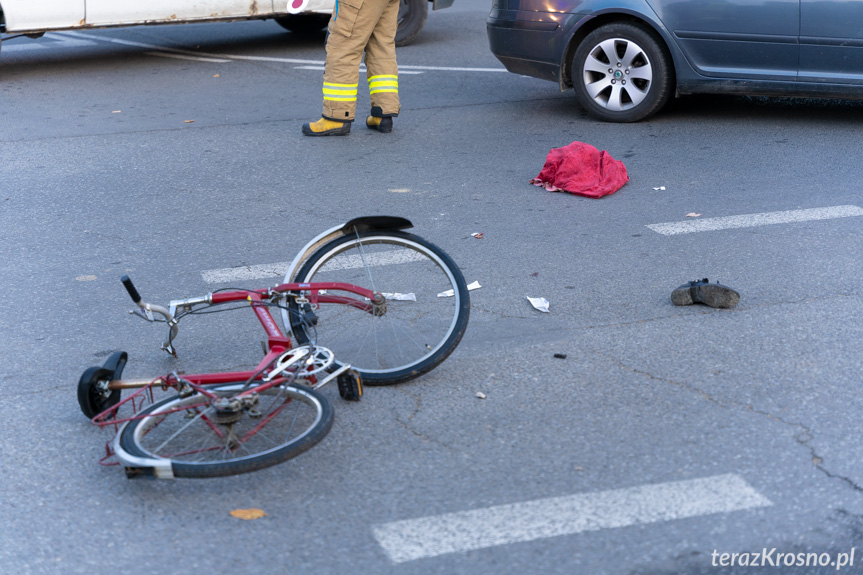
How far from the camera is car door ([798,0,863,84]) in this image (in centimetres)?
730

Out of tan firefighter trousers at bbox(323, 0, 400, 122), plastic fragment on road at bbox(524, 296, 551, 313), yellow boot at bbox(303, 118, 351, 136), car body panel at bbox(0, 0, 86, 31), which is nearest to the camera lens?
plastic fragment on road at bbox(524, 296, 551, 313)

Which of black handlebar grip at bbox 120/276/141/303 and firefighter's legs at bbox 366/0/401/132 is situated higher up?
firefighter's legs at bbox 366/0/401/132

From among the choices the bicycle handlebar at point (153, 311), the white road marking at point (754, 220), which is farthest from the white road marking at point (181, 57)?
the bicycle handlebar at point (153, 311)

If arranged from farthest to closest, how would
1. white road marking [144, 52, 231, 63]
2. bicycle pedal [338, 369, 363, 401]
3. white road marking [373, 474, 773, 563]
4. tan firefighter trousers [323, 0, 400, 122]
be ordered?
white road marking [144, 52, 231, 63] → tan firefighter trousers [323, 0, 400, 122] → bicycle pedal [338, 369, 363, 401] → white road marking [373, 474, 773, 563]

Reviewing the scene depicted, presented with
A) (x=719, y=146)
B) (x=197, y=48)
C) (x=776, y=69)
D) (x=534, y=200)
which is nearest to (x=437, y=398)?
(x=534, y=200)

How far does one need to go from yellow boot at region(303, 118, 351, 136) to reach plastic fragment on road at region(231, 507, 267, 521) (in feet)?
16.8

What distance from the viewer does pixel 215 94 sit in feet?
31.3

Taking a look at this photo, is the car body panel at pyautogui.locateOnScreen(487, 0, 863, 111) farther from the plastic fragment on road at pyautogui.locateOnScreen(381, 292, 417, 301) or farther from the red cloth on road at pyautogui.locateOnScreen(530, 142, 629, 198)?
the plastic fragment on road at pyautogui.locateOnScreen(381, 292, 417, 301)

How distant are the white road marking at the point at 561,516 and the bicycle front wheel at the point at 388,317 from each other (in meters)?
1.00

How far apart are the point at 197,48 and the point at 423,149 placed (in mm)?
5764

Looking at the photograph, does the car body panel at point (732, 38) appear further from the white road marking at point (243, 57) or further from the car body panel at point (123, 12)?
the car body panel at point (123, 12)

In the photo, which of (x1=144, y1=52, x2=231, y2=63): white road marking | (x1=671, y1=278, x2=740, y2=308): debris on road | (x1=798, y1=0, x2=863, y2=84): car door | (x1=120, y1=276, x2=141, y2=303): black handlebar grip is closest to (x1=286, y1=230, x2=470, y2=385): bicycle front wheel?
(x1=120, y1=276, x2=141, y2=303): black handlebar grip

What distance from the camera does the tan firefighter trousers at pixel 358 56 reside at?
25.0 ft

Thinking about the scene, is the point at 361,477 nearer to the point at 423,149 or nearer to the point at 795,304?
the point at 795,304
